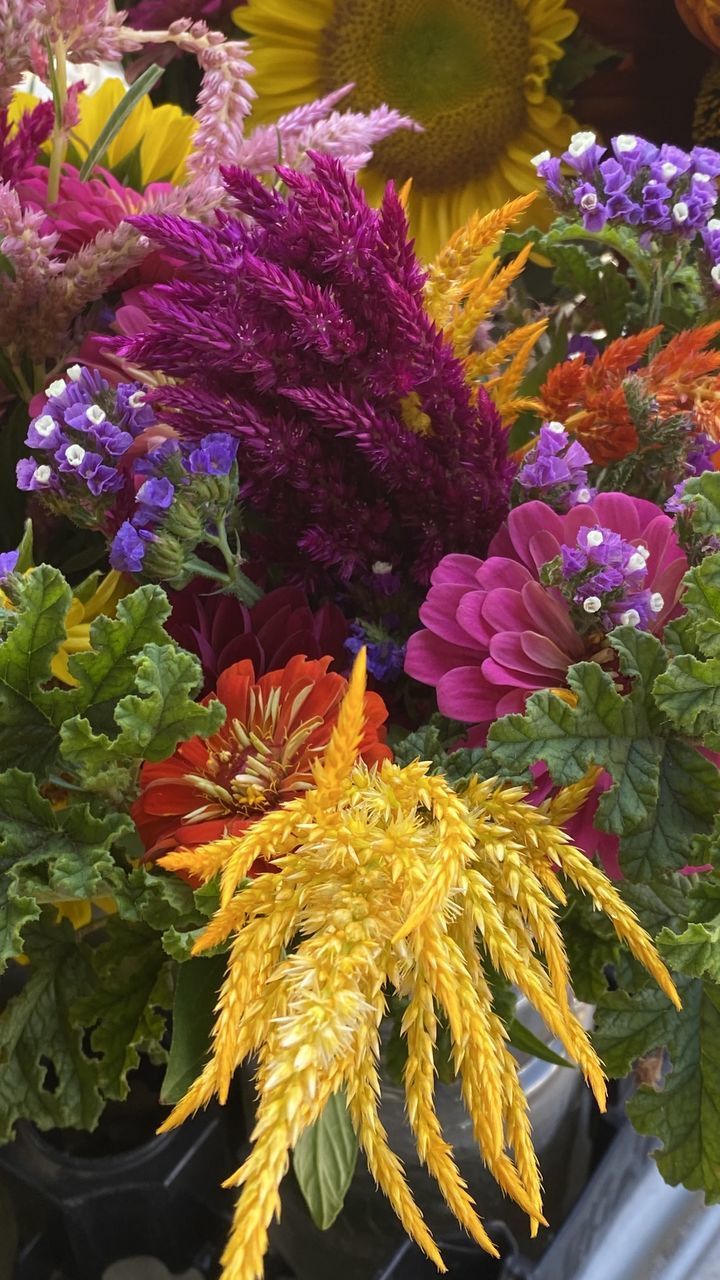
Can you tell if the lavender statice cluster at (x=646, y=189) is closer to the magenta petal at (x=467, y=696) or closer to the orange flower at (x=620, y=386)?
the orange flower at (x=620, y=386)

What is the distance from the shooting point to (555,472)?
29 cm

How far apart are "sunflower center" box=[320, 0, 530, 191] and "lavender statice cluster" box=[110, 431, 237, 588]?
339 mm

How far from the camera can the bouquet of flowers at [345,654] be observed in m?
0.21

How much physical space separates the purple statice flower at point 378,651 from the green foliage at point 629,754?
0.20 feet

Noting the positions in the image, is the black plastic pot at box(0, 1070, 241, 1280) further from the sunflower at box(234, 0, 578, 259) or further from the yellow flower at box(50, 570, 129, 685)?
the sunflower at box(234, 0, 578, 259)

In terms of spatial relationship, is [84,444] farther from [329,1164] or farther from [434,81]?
[434,81]

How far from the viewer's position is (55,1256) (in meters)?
0.50

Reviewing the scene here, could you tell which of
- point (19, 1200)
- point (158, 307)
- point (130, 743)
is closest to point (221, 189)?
point (158, 307)

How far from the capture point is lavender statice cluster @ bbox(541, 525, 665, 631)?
26cm

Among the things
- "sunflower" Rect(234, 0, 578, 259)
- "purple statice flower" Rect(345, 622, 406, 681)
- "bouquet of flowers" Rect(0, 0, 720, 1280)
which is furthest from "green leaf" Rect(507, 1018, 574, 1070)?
"sunflower" Rect(234, 0, 578, 259)

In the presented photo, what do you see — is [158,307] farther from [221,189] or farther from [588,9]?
[588,9]

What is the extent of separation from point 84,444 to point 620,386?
16 cm

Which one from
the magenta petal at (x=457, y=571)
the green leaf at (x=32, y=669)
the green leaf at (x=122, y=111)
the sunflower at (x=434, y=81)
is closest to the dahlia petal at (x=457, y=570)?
the magenta petal at (x=457, y=571)

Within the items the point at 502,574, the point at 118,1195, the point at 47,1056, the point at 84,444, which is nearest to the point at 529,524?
the point at 502,574
